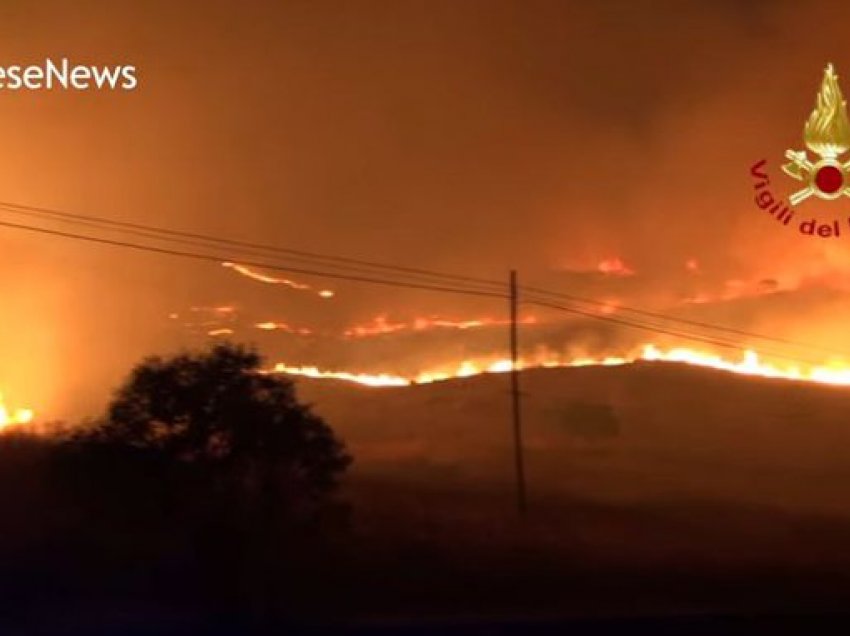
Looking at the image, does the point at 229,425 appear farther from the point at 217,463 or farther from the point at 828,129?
the point at 828,129

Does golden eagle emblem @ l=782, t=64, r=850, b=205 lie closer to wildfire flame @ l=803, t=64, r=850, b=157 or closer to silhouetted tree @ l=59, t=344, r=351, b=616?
wildfire flame @ l=803, t=64, r=850, b=157

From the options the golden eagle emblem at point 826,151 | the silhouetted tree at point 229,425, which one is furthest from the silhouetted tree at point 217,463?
the golden eagle emblem at point 826,151

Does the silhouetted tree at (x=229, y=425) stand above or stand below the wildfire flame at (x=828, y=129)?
below

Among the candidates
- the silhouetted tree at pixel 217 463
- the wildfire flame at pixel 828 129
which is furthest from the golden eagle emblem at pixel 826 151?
the silhouetted tree at pixel 217 463

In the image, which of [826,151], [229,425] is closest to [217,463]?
[229,425]

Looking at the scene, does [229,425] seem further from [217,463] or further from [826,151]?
[826,151]

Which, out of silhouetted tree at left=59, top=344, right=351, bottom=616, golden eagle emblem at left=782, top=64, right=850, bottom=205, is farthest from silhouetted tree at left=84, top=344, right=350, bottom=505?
golden eagle emblem at left=782, top=64, right=850, bottom=205

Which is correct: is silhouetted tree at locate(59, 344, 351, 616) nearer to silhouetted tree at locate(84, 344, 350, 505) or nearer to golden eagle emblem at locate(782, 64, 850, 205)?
silhouetted tree at locate(84, 344, 350, 505)

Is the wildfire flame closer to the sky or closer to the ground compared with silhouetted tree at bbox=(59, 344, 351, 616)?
closer to the sky

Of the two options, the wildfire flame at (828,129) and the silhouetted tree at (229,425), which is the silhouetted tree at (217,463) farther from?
the wildfire flame at (828,129)

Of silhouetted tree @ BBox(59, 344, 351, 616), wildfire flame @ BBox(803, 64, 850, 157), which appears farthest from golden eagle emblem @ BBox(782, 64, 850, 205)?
silhouetted tree @ BBox(59, 344, 351, 616)

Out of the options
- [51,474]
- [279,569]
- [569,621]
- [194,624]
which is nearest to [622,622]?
[569,621]

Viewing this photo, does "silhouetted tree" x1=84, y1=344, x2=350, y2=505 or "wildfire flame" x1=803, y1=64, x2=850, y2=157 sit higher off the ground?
"wildfire flame" x1=803, y1=64, x2=850, y2=157

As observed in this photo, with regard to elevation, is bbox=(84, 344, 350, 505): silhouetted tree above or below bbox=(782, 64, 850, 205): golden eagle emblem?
below
